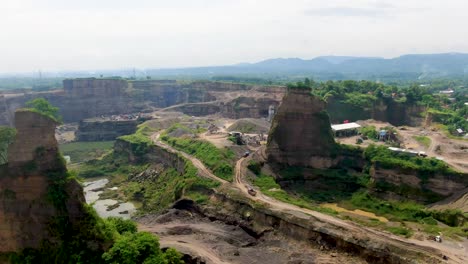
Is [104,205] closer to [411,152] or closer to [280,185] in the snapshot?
[280,185]

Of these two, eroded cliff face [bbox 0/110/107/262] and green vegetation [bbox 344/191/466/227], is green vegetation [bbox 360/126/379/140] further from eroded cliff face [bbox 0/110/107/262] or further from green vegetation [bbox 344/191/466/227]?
eroded cliff face [bbox 0/110/107/262]

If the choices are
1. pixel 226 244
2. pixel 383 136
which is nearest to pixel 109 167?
pixel 226 244

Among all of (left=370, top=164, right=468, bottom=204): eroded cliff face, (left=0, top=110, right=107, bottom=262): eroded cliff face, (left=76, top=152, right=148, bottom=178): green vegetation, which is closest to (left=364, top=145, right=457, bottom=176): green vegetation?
(left=370, top=164, right=468, bottom=204): eroded cliff face

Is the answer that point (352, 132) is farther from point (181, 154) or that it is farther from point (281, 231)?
point (281, 231)

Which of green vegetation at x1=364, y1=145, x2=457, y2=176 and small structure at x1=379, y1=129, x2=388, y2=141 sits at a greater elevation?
small structure at x1=379, y1=129, x2=388, y2=141

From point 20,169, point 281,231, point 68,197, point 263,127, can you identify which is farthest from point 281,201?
point 263,127

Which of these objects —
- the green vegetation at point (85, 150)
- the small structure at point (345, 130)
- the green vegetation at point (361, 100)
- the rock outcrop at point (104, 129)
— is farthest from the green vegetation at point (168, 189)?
the green vegetation at point (361, 100)

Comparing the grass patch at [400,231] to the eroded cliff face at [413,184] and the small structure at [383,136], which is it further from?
the small structure at [383,136]
